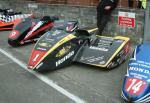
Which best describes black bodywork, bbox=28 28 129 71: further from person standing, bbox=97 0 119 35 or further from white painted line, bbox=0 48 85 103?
person standing, bbox=97 0 119 35

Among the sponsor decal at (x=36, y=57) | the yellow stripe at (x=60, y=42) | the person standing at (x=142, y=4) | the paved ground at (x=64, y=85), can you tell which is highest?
the person standing at (x=142, y=4)

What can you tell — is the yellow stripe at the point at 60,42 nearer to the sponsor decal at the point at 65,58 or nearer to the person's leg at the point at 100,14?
the sponsor decal at the point at 65,58

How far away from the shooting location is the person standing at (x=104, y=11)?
31.1ft

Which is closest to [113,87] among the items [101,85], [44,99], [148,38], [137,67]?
[101,85]

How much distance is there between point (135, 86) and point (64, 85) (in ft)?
5.70

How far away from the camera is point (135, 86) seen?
4934mm

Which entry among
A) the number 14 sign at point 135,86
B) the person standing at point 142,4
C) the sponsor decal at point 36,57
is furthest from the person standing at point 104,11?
the number 14 sign at point 135,86

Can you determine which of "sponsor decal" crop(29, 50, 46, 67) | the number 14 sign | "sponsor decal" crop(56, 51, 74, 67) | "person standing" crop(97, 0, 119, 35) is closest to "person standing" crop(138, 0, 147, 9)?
"person standing" crop(97, 0, 119, 35)

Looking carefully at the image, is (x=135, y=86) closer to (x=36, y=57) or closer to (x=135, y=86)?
(x=135, y=86)

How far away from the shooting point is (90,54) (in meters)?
7.22

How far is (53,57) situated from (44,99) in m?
1.56

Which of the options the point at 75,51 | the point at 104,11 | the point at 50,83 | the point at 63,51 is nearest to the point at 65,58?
the point at 63,51

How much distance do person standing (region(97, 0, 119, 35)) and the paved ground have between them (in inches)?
103

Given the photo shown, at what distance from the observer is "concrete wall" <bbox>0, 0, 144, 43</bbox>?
884 cm
